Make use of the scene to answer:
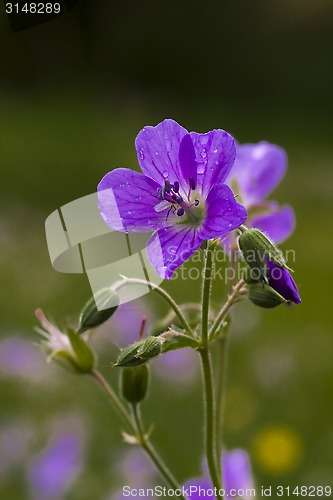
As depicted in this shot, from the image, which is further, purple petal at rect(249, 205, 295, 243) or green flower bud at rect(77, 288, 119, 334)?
purple petal at rect(249, 205, 295, 243)

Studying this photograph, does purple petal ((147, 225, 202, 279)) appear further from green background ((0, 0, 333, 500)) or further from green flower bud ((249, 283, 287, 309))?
green background ((0, 0, 333, 500))

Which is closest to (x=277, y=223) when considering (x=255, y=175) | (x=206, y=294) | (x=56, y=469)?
(x=255, y=175)

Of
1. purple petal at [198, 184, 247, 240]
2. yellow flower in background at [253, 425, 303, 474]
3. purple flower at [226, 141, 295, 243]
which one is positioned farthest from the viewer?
yellow flower in background at [253, 425, 303, 474]

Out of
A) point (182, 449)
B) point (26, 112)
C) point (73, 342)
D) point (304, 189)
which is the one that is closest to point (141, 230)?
point (73, 342)

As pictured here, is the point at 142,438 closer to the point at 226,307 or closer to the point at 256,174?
the point at 226,307

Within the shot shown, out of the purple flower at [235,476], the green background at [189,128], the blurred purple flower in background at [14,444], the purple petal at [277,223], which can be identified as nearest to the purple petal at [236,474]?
the purple flower at [235,476]

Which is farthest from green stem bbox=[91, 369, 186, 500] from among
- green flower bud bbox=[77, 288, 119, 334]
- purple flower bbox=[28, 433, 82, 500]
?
purple flower bbox=[28, 433, 82, 500]

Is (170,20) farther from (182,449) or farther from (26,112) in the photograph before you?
(182,449)
